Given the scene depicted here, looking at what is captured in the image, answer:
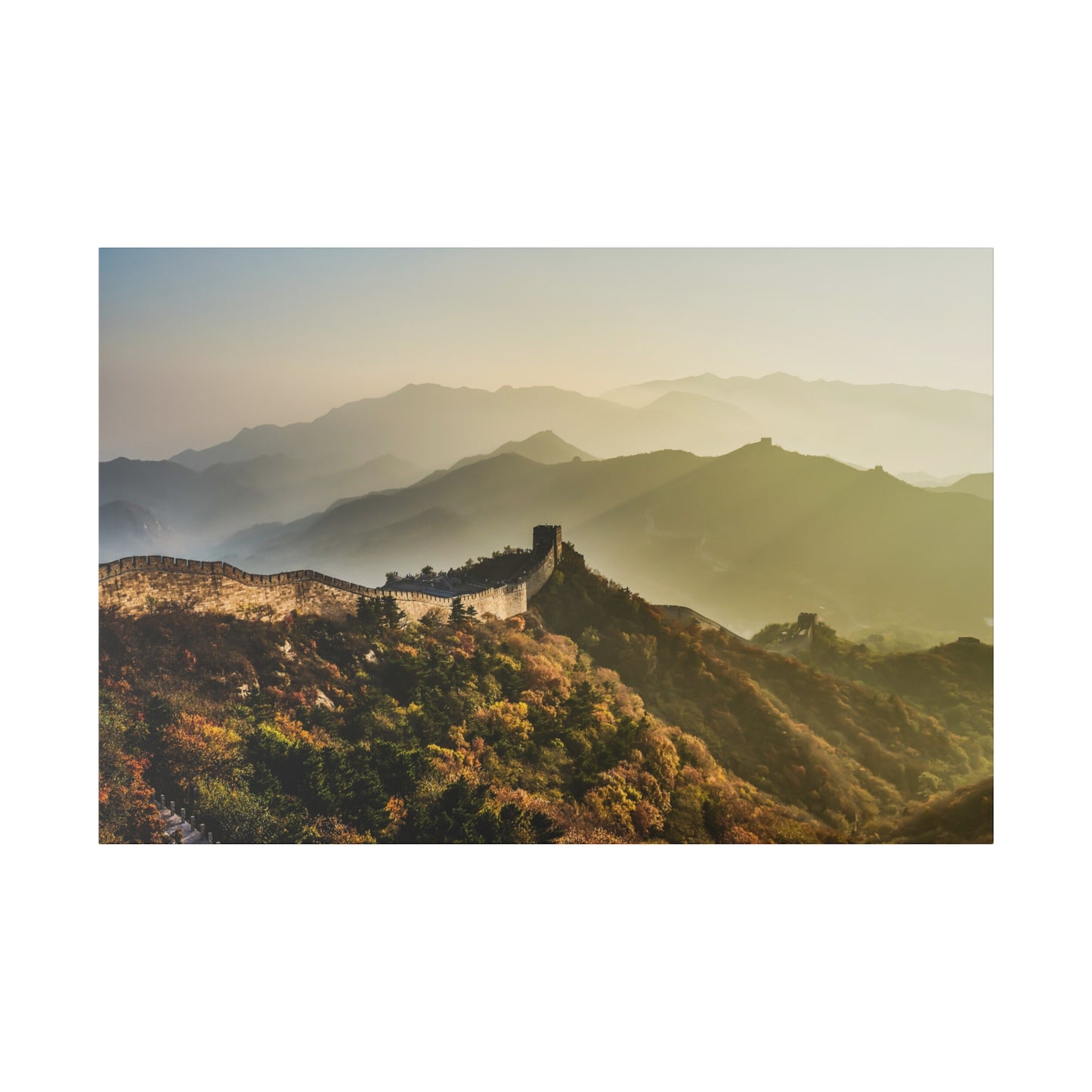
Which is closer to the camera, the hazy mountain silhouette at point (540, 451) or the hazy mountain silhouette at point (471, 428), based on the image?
the hazy mountain silhouette at point (471, 428)

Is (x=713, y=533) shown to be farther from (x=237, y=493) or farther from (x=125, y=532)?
(x=125, y=532)

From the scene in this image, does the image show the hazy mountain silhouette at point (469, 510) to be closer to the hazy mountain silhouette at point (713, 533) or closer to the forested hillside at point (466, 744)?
the hazy mountain silhouette at point (713, 533)

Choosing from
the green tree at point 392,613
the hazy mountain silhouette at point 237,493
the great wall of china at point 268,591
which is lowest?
the green tree at point 392,613

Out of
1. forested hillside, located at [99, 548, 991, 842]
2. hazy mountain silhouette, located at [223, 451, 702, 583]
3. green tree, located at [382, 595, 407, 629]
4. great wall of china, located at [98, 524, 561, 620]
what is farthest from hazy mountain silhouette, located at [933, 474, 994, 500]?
green tree, located at [382, 595, 407, 629]

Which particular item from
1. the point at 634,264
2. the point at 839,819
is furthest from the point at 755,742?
the point at 634,264

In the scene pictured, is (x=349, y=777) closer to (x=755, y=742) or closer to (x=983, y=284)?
(x=755, y=742)

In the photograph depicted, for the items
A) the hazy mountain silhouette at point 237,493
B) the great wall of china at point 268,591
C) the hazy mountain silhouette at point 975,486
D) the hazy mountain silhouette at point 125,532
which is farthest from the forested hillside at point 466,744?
the hazy mountain silhouette at point 975,486

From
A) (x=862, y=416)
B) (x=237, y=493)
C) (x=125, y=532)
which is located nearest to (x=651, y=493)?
(x=862, y=416)

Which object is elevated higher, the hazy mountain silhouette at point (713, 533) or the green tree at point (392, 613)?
the hazy mountain silhouette at point (713, 533)
